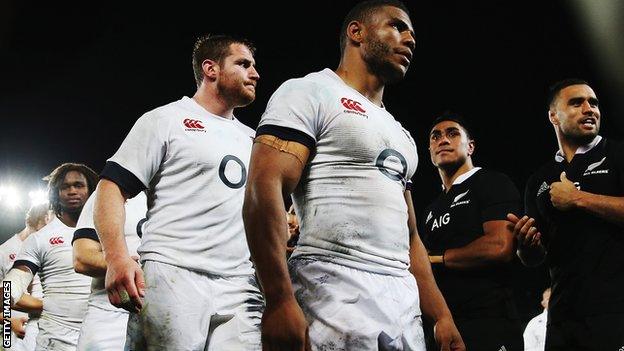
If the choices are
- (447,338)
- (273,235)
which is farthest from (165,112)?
(447,338)

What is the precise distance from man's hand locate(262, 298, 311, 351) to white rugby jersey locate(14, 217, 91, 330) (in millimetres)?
4408

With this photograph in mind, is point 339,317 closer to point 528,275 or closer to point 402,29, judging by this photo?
point 402,29

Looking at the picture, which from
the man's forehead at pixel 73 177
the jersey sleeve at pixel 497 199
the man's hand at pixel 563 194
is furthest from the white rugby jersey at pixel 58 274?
the man's hand at pixel 563 194

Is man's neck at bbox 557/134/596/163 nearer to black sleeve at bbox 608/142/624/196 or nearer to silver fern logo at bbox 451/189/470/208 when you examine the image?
black sleeve at bbox 608/142/624/196

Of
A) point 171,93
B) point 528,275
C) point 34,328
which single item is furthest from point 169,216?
point 528,275

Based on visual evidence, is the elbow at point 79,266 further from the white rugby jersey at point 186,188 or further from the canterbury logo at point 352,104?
the canterbury logo at point 352,104

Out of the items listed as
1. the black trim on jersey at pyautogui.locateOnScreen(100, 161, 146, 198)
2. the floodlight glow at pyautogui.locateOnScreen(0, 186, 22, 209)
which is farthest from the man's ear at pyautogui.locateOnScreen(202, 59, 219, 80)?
the floodlight glow at pyautogui.locateOnScreen(0, 186, 22, 209)

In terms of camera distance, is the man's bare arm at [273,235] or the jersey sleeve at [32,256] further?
the jersey sleeve at [32,256]

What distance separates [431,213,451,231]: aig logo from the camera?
4602 millimetres

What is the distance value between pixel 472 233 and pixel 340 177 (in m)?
2.36

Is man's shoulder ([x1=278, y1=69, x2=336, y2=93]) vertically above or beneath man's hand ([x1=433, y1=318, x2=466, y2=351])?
above

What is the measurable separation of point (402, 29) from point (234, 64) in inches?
58.2

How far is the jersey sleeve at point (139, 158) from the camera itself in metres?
3.23

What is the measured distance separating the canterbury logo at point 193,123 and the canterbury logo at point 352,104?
1.28m
